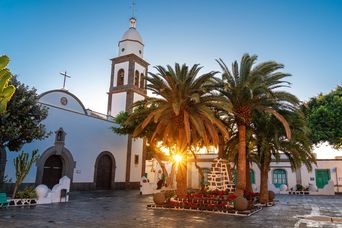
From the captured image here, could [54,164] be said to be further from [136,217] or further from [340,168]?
[340,168]

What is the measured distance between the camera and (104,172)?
1124 inches

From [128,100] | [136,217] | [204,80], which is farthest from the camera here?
[128,100]

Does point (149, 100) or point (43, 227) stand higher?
point (149, 100)

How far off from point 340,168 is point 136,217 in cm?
2828

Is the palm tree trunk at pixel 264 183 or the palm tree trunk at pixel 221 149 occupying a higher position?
the palm tree trunk at pixel 221 149

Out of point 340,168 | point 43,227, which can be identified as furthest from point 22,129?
point 340,168

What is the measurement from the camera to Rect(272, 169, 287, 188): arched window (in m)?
31.8

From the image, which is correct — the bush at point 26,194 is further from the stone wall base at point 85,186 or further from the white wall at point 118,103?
the white wall at point 118,103

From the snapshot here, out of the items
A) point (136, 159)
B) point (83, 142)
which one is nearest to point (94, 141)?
point (83, 142)

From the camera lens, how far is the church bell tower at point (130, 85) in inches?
1257

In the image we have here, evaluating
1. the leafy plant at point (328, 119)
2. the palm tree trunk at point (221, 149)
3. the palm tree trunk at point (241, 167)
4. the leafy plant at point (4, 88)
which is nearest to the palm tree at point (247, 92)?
the palm tree trunk at point (241, 167)

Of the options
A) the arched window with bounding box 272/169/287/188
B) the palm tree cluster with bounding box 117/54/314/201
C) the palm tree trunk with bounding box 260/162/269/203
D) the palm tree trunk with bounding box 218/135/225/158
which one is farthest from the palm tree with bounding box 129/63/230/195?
the arched window with bounding box 272/169/287/188

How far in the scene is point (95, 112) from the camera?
1172 inches

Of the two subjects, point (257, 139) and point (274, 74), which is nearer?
point (274, 74)
